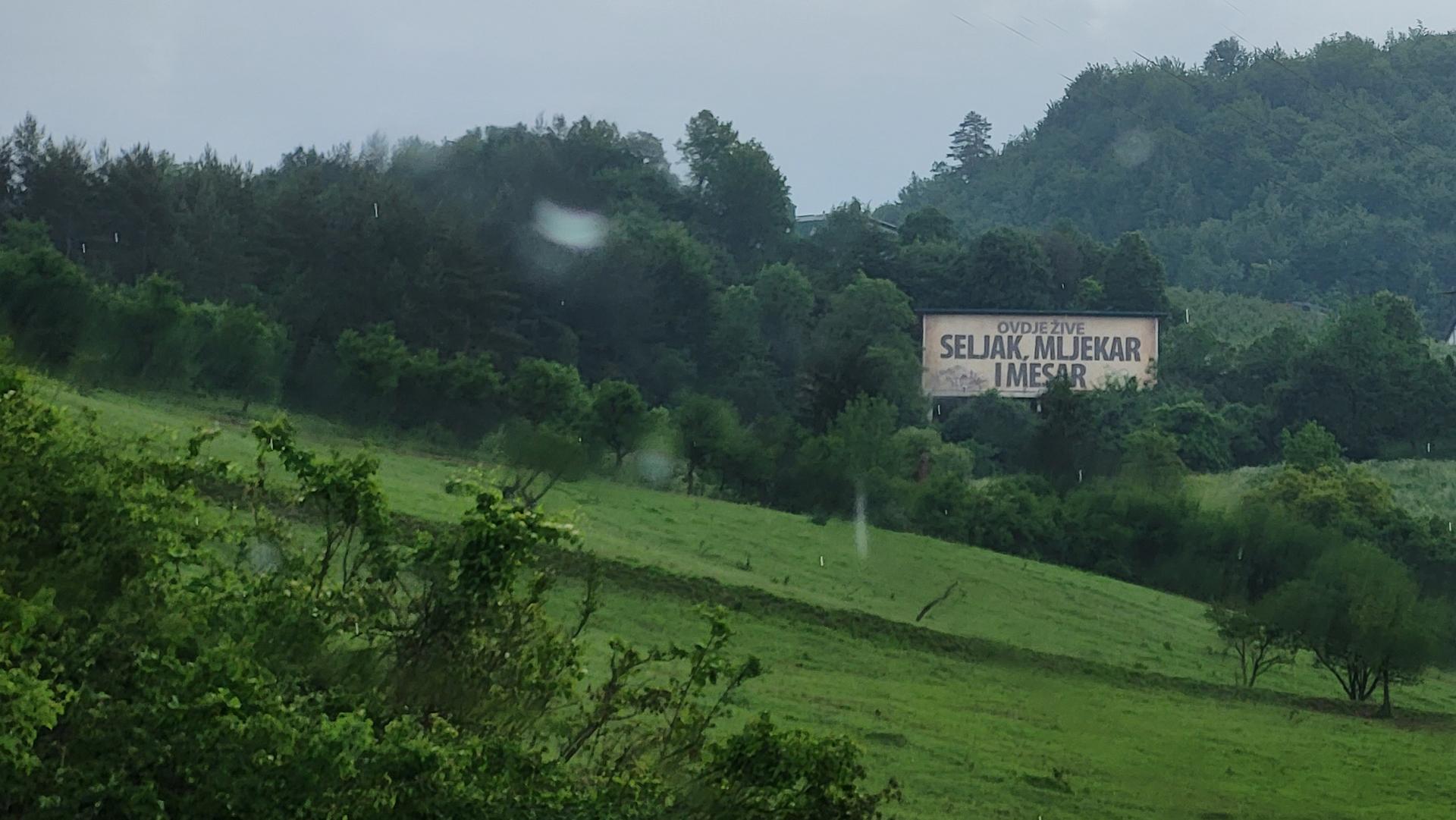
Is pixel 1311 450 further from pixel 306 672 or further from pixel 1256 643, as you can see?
pixel 306 672

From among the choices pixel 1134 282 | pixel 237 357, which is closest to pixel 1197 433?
pixel 1134 282

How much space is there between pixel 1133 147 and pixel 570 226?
63.0 meters

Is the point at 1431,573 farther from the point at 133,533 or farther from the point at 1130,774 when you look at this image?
the point at 133,533

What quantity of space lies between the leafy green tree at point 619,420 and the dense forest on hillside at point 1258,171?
61900mm

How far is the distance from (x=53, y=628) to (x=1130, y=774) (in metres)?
14.8

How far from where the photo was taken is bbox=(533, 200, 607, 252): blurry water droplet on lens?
212 feet

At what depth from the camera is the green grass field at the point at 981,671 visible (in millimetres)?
19688

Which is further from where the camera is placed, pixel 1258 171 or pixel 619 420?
pixel 1258 171

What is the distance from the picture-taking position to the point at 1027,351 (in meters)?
67.4

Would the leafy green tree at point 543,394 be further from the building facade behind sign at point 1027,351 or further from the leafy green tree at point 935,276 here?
the leafy green tree at point 935,276

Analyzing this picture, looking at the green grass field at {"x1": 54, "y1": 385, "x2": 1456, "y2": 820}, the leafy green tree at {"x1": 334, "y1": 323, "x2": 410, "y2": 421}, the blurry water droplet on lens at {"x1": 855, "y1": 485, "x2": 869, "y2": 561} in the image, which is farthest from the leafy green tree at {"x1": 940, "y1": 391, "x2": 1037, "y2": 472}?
the leafy green tree at {"x1": 334, "y1": 323, "x2": 410, "y2": 421}

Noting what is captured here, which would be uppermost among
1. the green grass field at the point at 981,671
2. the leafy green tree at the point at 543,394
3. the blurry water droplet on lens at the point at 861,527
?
the leafy green tree at the point at 543,394

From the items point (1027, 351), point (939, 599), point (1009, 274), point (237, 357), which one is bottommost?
point (939, 599)

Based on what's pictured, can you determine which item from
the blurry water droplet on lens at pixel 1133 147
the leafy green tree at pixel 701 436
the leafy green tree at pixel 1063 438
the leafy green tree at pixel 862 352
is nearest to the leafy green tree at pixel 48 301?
the leafy green tree at pixel 701 436
